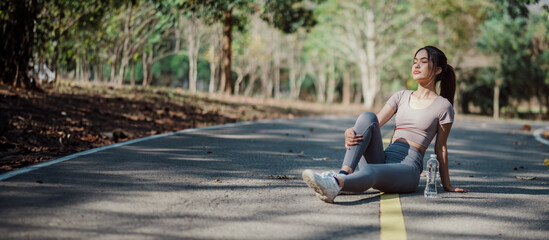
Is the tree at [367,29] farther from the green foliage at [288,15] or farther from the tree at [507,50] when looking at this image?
the green foliage at [288,15]

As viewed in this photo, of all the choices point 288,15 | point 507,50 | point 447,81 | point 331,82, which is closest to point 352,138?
point 447,81

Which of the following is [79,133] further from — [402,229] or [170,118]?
[402,229]

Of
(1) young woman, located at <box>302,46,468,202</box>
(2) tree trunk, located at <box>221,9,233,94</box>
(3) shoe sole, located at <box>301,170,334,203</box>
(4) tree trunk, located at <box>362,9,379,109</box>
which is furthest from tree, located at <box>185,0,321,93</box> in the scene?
(3) shoe sole, located at <box>301,170,334,203</box>

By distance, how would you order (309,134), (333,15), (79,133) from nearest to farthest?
(79,133), (309,134), (333,15)

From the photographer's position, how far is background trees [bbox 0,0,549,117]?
16203mm

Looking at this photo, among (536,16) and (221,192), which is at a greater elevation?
(536,16)

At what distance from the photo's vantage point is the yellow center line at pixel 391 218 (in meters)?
4.28

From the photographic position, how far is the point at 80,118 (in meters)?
10.8

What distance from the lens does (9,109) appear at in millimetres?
9820

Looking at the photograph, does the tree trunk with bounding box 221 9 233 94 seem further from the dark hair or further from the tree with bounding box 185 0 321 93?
the dark hair

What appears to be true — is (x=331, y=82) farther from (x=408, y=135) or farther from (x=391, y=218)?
(x=391, y=218)

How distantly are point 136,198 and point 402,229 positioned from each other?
2.19 metres

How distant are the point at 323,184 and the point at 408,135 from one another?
1280 mm

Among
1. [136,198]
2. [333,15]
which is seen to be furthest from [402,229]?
[333,15]
